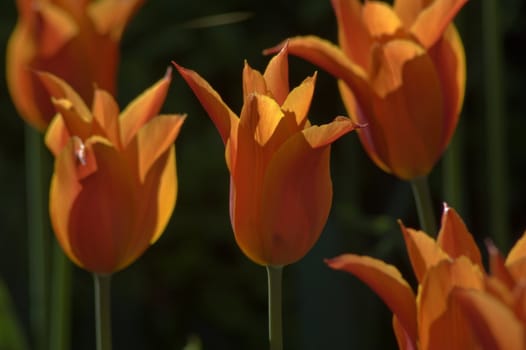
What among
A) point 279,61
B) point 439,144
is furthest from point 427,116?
point 279,61

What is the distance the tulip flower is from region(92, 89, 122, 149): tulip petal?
0.34m

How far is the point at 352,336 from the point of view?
5.92 ft

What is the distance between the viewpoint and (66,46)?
1500 mm

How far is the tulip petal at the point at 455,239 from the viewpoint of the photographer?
0.93m

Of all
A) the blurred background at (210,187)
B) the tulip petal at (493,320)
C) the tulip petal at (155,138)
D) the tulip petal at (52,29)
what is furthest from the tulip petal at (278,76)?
the blurred background at (210,187)

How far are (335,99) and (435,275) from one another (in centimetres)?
144

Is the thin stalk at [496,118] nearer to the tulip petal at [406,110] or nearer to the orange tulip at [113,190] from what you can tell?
the tulip petal at [406,110]

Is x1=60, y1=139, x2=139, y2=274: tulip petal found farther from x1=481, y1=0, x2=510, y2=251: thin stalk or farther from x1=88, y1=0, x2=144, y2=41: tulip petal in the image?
x1=481, y1=0, x2=510, y2=251: thin stalk

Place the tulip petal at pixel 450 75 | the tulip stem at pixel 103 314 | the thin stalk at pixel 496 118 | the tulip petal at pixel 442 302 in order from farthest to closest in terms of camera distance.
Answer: the thin stalk at pixel 496 118 < the tulip petal at pixel 450 75 < the tulip stem at pixel 103 314 < the tulip petal at pixel 442 302

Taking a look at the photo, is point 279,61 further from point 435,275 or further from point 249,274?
point 249,274

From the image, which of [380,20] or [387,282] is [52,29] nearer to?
[380,20]

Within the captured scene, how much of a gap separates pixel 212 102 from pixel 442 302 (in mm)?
252

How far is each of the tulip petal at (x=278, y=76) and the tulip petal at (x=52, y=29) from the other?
0.47 metres

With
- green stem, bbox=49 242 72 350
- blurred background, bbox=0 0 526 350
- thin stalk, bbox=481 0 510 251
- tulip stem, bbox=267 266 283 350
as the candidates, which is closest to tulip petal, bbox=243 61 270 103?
tulip stem, bbox=267 266 283 350
